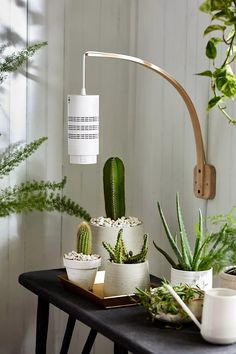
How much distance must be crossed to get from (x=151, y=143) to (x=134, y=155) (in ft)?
0.44

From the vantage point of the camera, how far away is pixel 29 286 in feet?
7.40

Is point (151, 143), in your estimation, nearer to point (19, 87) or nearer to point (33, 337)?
point (19, 87)

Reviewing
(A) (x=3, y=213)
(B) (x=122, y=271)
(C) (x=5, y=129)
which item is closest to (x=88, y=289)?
(B) (x=122, y=271)

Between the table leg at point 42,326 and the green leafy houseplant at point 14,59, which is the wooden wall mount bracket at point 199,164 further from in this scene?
the table leg at point 42,326

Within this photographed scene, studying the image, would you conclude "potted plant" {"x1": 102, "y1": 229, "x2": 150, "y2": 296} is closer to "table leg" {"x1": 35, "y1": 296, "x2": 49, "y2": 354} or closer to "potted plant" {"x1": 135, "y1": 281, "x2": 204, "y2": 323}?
"potted plant" {"x1": 135, "y1": 281, "x2": 204, "y2": 323}

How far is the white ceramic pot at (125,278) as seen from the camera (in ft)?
6.51

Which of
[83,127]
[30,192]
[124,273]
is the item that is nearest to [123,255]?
[124,273]

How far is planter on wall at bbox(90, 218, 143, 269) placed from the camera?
7.50 feet

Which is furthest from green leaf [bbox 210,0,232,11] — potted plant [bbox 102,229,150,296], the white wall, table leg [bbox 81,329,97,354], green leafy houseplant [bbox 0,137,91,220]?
table leg [bbox 81,329,97,354]

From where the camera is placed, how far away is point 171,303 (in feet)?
5.95

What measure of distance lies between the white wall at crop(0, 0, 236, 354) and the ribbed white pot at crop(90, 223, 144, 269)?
7.4 inches

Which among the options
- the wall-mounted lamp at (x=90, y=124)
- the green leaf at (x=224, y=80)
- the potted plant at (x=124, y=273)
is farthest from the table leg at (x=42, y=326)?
the green leaf at (x=224, y=80)

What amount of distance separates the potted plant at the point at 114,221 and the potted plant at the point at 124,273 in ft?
0.87

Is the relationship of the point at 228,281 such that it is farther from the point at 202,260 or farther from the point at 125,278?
the point at 125,278
